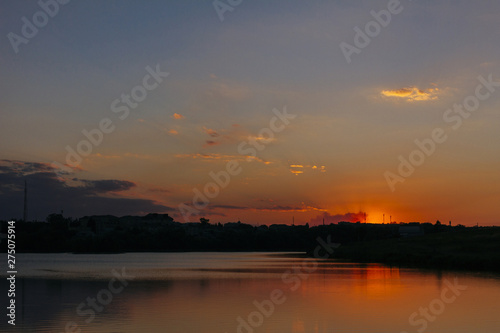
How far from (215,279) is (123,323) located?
33.3 metres

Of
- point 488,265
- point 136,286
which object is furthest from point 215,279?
point 488,265

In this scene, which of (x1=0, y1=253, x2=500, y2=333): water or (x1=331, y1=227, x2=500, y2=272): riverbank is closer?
(x1=0, y1=253, x2=500, y2=333): water

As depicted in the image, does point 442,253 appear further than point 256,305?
Yes

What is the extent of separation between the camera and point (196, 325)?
32.5m

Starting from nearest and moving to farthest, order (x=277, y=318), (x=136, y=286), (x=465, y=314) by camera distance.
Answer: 1. (x=277, y=318)
2. (x=465, y=314)
3. (x=136, y=286)

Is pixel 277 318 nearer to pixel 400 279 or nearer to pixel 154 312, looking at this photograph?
pixel 154 312

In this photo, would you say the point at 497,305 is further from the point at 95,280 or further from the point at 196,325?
the point at 95,280

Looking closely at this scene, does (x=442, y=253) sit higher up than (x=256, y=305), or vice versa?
(x=442, y=253)

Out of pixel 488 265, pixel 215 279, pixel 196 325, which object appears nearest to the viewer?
pixel 196 325

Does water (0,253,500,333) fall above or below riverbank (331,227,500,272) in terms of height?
below

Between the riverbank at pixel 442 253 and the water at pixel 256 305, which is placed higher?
the riverbank at pixel 442 253

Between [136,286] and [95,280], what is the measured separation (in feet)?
30.6

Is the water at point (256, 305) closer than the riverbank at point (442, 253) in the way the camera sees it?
Yes

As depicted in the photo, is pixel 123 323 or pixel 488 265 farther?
pixel 488 265
